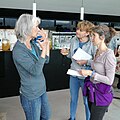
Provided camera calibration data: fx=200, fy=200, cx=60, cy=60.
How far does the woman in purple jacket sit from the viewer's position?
1762 mm

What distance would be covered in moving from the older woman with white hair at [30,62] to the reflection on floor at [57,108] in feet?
4.03

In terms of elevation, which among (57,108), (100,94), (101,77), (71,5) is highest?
(71,5)

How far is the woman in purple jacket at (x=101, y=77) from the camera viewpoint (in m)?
1.76

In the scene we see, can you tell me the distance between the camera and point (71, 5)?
5.06m

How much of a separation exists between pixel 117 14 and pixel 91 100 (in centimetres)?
433

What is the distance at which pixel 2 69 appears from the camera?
344cm

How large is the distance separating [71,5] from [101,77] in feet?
11.9

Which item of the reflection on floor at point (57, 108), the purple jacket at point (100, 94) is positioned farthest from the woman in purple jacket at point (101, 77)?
the reflection on floor at point (57, 108)

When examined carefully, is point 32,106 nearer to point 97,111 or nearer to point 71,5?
point 97,111

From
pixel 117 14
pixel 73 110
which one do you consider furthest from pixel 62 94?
pixel 117 14

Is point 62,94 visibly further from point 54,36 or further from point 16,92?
point 54,36

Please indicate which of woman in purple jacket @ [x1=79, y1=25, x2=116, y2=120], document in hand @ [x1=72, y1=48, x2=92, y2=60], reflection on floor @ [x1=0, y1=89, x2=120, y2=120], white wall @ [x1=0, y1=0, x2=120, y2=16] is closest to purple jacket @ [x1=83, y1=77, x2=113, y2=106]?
woman in purple jacket @ [x1=79, y1=25, x2=116, y2=120]

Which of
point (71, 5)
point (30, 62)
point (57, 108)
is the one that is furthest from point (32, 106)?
point (71, 5)

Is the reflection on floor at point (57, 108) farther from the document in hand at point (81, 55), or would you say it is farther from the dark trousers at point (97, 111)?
the dark trousers at point (97, 111)
